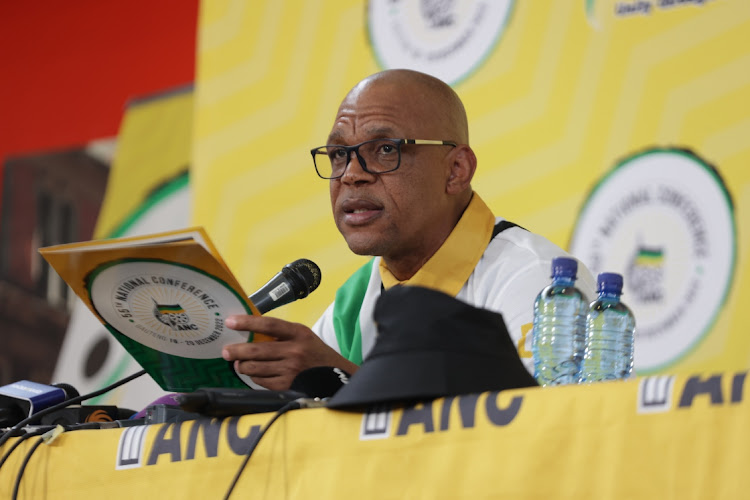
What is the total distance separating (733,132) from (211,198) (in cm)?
155

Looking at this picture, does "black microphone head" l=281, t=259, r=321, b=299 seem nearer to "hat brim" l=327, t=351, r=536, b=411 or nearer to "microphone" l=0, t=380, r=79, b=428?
"microphone" l=0, t=380, r=79, b=428

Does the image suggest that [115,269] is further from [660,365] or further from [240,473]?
[660,365]

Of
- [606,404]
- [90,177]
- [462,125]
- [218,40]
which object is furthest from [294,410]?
[90,177]

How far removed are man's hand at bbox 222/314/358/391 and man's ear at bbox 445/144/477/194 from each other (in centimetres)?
61

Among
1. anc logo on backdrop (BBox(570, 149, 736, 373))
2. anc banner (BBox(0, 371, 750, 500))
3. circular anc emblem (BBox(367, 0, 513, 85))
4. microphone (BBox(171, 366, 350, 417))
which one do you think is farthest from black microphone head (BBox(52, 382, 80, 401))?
circular anc emblem (BBox(367, 0, 513, 85))

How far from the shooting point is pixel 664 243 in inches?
86.7

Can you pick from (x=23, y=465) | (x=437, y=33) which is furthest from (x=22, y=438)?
(x=437, y=33)

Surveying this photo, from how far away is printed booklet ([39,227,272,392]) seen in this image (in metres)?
1.21

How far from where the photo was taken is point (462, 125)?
1.85 meters

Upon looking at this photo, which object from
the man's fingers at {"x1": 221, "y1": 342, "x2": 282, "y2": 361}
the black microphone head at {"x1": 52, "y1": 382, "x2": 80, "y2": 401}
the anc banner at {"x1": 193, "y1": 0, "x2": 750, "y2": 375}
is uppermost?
the anc banner at {"x1": 193, "y1": 0, "x2": 750, "y2": 375}

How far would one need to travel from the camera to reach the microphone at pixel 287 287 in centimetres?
142

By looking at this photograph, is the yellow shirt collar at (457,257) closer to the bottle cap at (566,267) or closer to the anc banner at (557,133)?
the bottle cap at (566,267)

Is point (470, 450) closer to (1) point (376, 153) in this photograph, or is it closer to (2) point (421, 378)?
(2) point (421, 378)

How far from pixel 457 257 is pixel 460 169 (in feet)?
0.58
